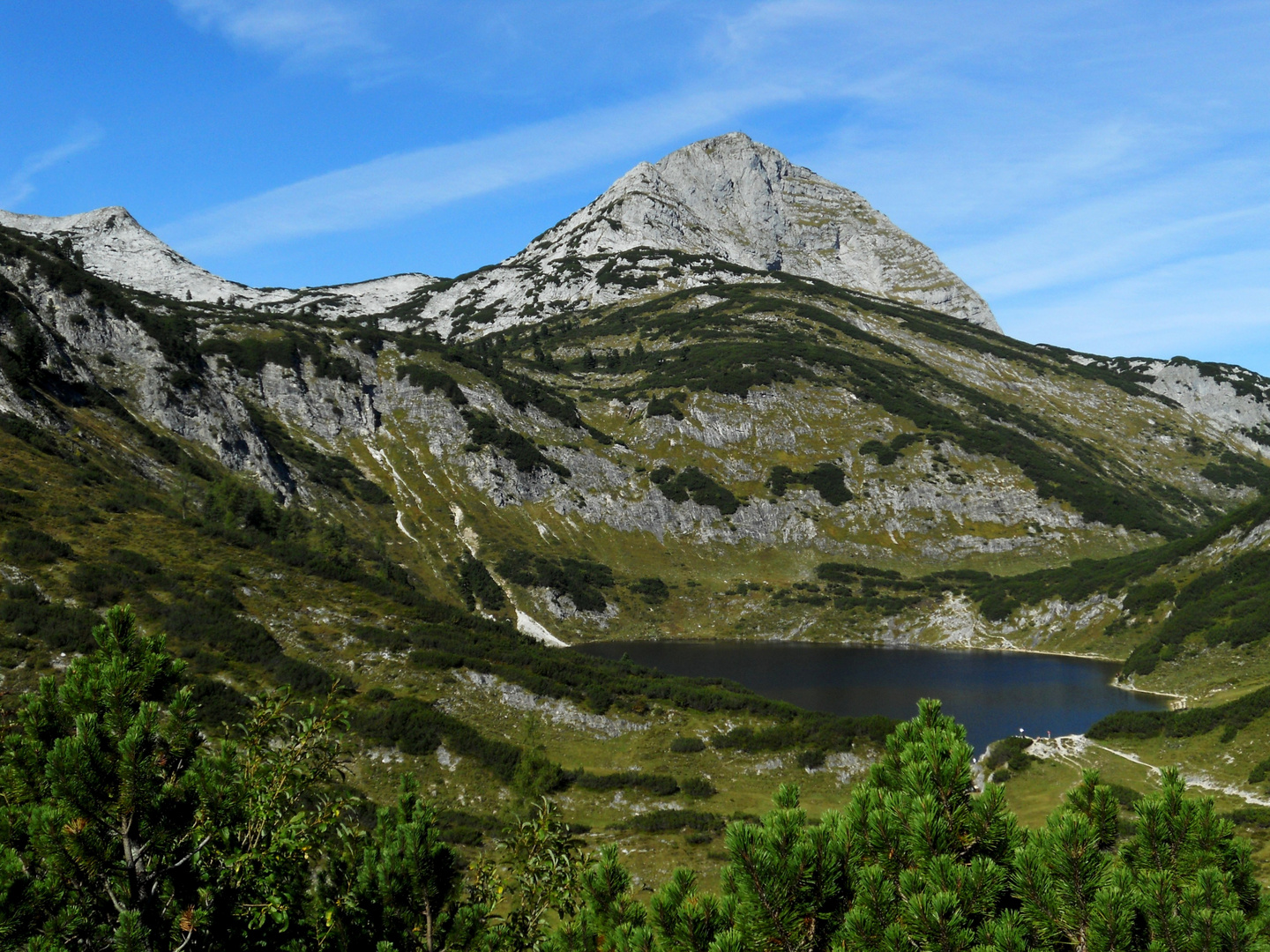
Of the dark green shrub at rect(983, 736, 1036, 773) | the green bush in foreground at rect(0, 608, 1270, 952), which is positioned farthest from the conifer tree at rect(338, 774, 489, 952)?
the dark green shrub at rect(983, 736, 1036, 773)

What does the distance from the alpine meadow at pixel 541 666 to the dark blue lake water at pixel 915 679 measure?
160 inches

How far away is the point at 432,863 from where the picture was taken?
10.6 m

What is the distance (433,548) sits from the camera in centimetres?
13862

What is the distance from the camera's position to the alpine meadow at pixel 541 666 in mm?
8430

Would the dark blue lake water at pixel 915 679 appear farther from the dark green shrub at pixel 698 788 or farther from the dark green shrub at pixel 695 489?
the dark green shrub at pixel 695 489

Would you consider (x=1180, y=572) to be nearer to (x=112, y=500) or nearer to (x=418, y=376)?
(x=112, y=500)

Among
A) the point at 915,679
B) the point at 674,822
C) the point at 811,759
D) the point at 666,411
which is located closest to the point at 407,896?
the point at 674,822

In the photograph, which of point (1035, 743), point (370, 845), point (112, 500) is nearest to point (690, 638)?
point (1035, 743)

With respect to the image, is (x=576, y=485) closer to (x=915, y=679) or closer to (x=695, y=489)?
(x=695, y=489)

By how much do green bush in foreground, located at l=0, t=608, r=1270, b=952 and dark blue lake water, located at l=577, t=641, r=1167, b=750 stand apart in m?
68.6

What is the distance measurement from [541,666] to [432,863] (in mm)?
56587

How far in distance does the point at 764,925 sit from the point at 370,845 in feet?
18.7

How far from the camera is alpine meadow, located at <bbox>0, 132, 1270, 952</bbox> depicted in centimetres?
843

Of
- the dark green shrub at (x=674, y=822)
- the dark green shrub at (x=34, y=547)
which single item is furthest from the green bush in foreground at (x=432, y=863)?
the dark green shrub at (x=34, y=547)
